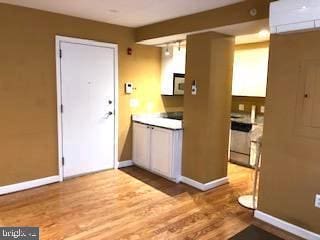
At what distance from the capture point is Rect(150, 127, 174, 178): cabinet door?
12.6 feet

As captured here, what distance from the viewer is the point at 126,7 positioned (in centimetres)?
318

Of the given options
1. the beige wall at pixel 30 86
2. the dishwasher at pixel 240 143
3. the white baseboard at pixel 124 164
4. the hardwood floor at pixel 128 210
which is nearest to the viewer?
the hardwood floor at pixel 128 210

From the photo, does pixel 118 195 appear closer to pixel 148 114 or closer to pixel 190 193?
pixel 190 193

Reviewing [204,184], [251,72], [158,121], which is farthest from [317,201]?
[251,72]

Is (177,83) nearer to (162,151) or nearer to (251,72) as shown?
(251,72)

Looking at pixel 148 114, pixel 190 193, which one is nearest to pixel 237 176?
pixel 190 193

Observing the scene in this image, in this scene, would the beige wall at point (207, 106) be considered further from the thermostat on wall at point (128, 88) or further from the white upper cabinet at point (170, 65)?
the thermostat on wall at point (128, 88)

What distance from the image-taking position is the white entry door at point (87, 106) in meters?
3.77

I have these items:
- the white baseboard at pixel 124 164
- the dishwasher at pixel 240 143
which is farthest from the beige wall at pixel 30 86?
the dishwasher at pixel 240 143

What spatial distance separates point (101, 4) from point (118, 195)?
2428 millimetres

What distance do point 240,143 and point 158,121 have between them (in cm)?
171

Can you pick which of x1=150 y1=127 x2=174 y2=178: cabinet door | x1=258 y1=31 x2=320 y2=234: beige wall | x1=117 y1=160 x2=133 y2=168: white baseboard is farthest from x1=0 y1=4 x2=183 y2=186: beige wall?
x1=258 y1=31 x2=320 y2=234: beige wall

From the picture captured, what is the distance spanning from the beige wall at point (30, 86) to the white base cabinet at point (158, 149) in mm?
1363

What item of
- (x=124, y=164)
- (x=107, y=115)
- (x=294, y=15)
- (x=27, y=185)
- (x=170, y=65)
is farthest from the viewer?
(x=170, y=65)
